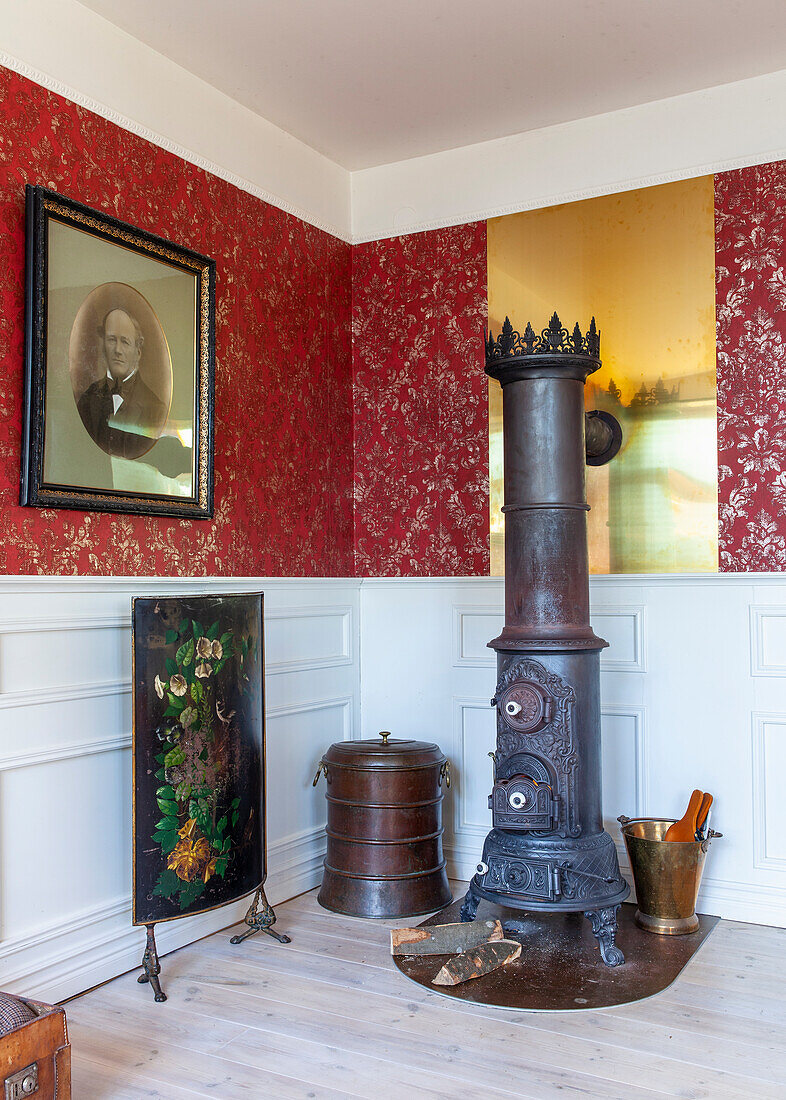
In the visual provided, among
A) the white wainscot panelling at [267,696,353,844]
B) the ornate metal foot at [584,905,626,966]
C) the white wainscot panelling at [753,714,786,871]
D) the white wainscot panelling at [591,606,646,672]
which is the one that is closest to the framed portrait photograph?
the white wainscot panelling at [267,696,353,844]

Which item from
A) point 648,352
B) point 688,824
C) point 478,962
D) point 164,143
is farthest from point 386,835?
point 164,143

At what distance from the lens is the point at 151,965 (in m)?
2.98

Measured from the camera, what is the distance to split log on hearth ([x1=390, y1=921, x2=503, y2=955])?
10.6 feet

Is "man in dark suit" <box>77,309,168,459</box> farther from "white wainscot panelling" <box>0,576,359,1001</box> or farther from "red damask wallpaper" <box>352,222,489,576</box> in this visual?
"red damask wallpaper" <box>352,222,489,576</box>

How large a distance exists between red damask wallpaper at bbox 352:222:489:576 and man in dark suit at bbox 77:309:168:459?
4.38 ft

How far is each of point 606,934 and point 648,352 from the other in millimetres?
2184

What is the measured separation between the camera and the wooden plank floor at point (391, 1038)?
95.3 inches

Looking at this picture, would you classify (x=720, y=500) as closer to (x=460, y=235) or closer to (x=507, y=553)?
(x=507, y=553)

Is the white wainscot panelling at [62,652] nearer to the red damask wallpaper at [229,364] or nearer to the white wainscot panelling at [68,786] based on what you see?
the white wainscot panelling at [68,786]

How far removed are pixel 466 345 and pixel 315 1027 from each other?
278 cm

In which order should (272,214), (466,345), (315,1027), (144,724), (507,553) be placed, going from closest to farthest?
(315,1027), (144,724), (507,553), (272,214), (466,345)

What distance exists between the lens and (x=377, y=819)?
3654 millimetres

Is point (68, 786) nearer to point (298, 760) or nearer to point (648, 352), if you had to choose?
point (298, 760)

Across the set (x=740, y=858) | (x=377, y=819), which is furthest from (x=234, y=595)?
(x=740, y=858)
